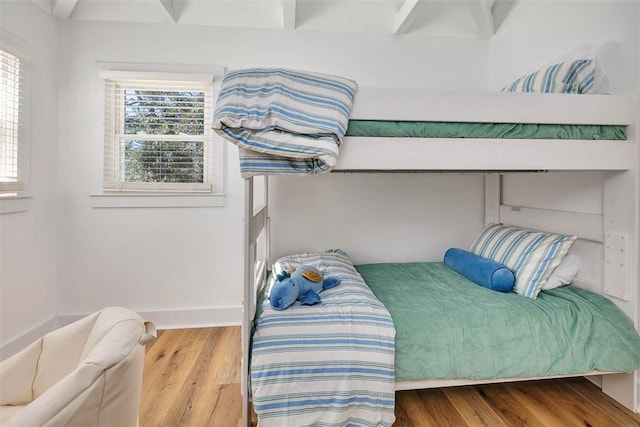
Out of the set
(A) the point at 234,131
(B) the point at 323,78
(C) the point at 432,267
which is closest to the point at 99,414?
(A) the point at 234,131

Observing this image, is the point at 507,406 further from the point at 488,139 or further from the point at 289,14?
the point at 289,14

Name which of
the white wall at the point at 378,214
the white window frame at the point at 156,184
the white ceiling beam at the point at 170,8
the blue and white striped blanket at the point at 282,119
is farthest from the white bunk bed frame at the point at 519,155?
the white ceiling beam at the point at 170,8

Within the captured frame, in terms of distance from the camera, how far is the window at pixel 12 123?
75.1 inches

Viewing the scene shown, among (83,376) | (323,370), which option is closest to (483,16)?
(323,370)

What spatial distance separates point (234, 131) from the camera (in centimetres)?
120

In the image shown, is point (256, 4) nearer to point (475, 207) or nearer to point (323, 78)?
point (323, 78)

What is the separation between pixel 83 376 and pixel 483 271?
5.85ft

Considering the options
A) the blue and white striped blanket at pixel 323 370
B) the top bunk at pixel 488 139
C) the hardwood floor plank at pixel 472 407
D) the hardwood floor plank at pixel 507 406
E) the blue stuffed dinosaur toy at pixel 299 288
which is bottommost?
the hardwood floor plank at pixel 472 407

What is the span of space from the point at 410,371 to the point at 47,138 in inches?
104

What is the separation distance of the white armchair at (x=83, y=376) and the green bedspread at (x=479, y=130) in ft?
3.34

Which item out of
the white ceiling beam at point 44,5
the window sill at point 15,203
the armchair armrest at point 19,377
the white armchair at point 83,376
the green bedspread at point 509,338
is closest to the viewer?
the white armchair at point 83,376

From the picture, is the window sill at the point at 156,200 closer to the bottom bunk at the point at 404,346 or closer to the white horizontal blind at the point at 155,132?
the white horizontal blind at the point at 155,132

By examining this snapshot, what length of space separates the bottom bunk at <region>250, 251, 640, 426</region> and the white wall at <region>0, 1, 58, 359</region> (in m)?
1.62

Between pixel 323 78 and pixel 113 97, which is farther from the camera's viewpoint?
pixel 113 97
